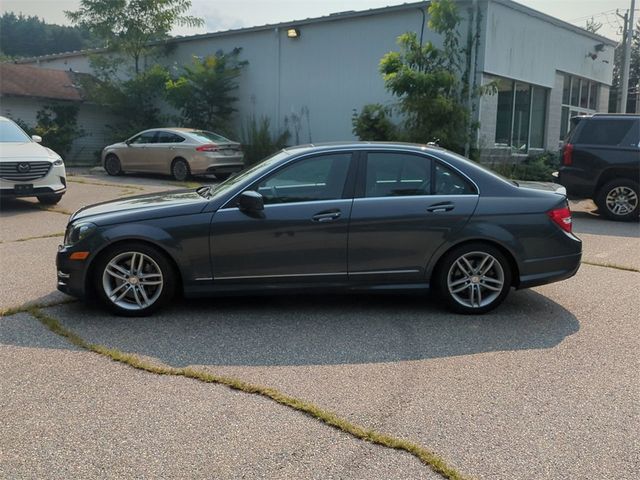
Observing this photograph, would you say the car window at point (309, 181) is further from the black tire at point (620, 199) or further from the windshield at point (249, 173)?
the black tire at point (620, 199)

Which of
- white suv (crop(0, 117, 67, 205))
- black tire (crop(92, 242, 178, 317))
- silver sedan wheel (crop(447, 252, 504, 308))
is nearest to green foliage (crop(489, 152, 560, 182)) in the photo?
white suv (crop(0, 117, 67, 205))

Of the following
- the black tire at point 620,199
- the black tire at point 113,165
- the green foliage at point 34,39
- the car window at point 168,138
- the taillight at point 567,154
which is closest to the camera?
the black tire at point 620,199

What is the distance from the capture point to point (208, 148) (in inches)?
648

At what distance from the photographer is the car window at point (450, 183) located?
17.8 ft

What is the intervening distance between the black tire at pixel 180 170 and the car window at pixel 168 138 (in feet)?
1.88

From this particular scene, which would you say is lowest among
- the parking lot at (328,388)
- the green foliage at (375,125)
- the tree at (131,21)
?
the parking lot at (328,388)

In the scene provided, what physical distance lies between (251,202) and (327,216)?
2.18ft

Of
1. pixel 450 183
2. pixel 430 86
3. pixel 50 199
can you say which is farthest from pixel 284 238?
pixel 430 86

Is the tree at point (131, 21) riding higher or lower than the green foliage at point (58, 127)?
higher

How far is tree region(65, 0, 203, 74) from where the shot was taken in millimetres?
22641

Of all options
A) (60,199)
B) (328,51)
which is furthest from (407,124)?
(60,199)

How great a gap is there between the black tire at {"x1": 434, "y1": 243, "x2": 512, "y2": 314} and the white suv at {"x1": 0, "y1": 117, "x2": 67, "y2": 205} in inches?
336

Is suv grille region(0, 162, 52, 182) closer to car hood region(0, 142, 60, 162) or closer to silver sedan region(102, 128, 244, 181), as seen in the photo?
car hood region(0, 142, 60, 162)

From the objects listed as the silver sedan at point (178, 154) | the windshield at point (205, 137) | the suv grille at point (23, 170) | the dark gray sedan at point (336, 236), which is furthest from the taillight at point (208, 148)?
the dark gray sedan at point (336, 236)
